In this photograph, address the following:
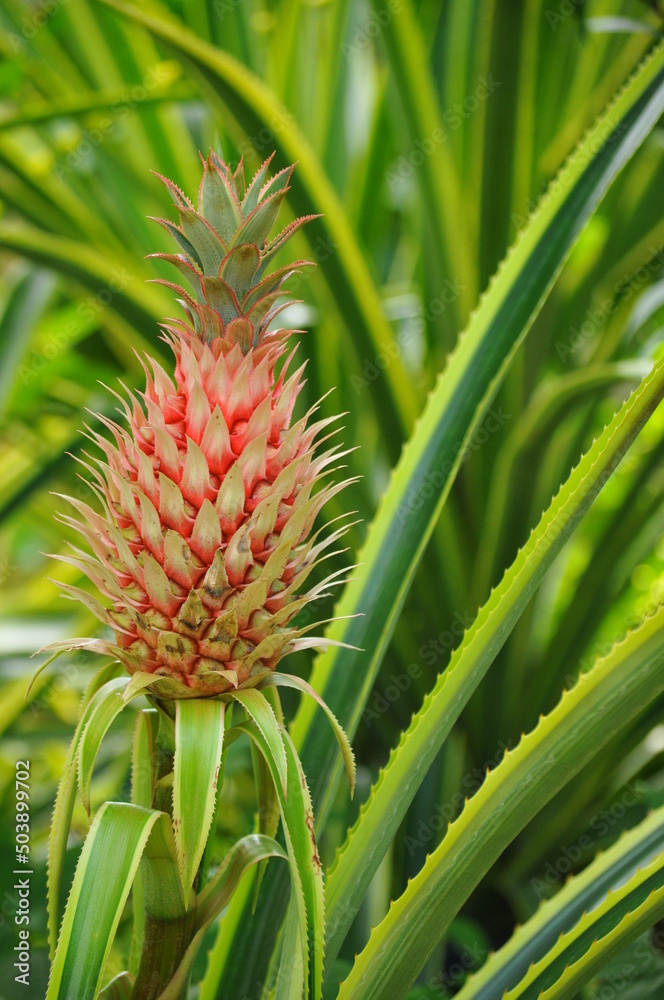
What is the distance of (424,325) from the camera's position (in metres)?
1.37

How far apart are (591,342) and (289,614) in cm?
120

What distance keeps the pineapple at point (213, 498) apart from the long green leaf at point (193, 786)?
1.4 inches

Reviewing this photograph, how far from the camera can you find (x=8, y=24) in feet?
5.09

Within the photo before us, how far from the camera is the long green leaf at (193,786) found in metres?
0.44

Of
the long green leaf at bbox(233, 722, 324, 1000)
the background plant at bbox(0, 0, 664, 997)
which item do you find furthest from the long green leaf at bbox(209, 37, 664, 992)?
the long green leaf at bbox(233, 722, 324, 1000)

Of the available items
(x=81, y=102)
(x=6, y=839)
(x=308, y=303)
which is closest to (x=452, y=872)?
(x=6, y=839)

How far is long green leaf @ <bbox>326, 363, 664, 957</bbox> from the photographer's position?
1.76ft

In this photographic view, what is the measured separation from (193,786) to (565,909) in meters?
0.42

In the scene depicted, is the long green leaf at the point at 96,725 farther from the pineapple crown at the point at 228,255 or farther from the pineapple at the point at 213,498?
the pineapple crown at the point at 228,255

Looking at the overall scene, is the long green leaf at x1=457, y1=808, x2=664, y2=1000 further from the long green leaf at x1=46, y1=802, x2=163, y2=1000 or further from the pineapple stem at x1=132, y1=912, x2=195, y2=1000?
the long green leaf at x1=46, y1=802, x2=163, y2=1000

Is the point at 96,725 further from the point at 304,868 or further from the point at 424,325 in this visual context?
the point at 424,325

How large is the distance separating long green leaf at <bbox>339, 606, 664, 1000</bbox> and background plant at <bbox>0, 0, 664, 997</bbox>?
0.75 ft

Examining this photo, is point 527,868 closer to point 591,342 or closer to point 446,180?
point 591,342

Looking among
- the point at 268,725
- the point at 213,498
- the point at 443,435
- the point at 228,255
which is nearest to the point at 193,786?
the point at 268,725
